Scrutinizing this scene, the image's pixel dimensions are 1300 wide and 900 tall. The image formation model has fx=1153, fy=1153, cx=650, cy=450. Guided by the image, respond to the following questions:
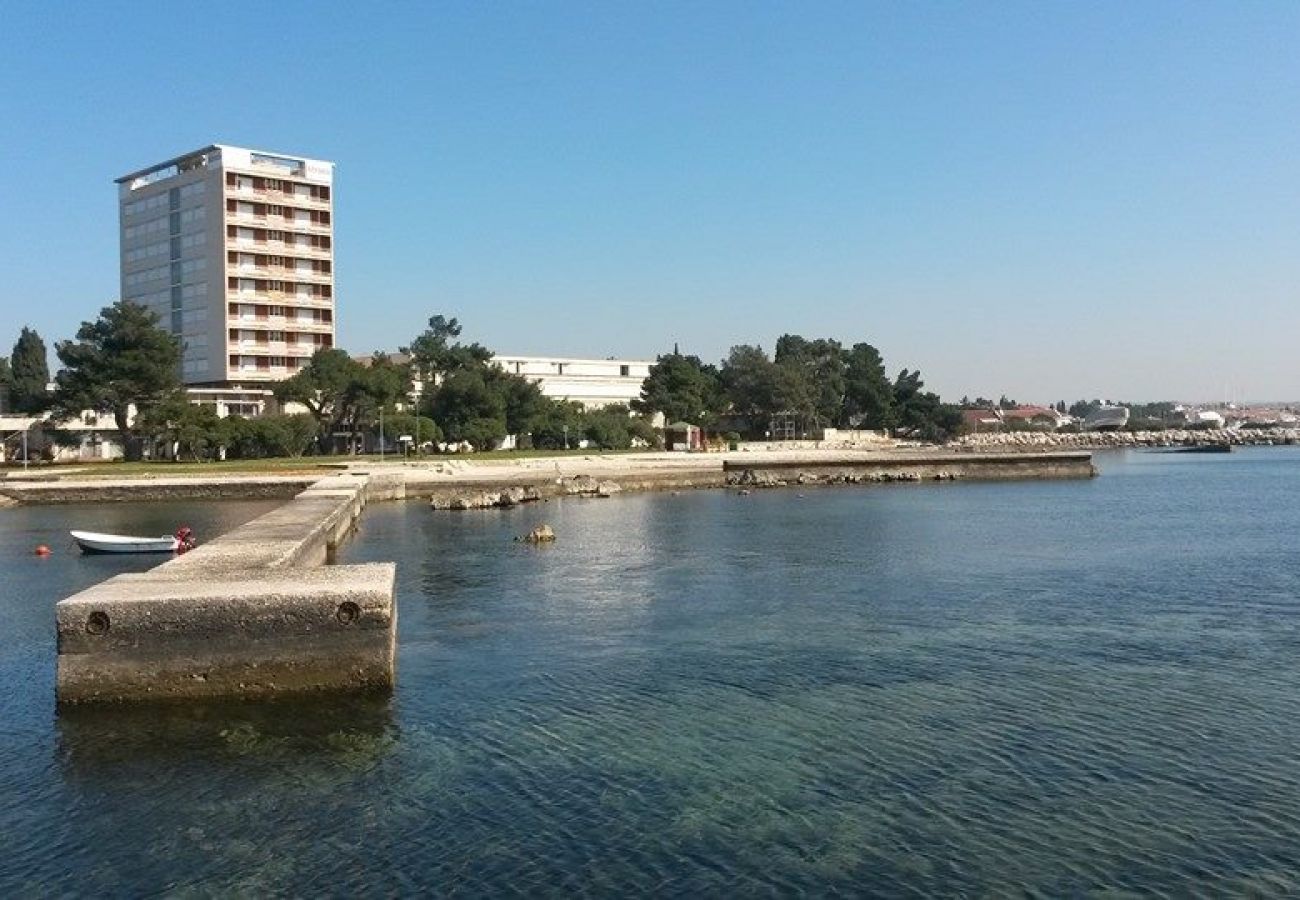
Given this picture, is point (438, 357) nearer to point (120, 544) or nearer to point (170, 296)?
point (170, 296)

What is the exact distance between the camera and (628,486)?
78188 mm

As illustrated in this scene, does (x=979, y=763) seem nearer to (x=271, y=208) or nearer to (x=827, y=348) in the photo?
(x=271, y=208)

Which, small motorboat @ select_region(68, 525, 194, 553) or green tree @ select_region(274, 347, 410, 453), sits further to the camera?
green tree @ select_region(274, 347, 410, 453)

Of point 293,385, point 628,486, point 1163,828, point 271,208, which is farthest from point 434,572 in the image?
point 271,208

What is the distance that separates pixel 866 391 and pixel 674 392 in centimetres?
3771

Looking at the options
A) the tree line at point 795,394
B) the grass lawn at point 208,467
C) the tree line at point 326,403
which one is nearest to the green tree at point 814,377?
the tree line at point 795,394

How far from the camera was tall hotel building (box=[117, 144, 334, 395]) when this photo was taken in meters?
104

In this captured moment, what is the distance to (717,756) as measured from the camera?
15.1 metres

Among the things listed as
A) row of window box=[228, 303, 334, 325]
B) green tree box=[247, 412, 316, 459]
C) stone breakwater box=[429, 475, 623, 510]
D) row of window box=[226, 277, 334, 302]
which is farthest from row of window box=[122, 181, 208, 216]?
stone breakwater box=[429, 475, 623, 510]

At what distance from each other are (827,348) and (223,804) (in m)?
142

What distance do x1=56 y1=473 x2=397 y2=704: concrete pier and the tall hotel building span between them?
87545 mm

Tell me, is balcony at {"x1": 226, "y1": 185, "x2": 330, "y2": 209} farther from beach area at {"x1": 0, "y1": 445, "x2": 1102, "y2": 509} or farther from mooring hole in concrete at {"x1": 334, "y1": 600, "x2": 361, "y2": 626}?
mooring hole in concrete at {"x1": 334, "y1": 600, "x2": 361, "y2": 626}

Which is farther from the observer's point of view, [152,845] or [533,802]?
[533,802]

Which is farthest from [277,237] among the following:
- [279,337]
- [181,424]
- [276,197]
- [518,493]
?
[518,493]
